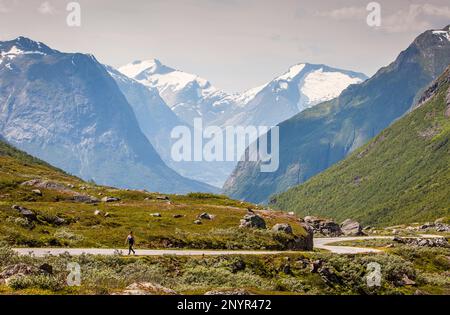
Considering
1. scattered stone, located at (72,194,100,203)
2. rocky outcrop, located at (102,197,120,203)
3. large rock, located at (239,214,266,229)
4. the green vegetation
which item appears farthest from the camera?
rocky outcrop, located at (102,197,120,203)

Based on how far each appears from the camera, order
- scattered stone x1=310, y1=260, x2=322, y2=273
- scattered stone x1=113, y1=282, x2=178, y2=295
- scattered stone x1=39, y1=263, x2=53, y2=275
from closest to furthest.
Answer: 1. scattered stone x1=113, y1=282, x2=178, y2=295
2. scattered stone x1=39, y1=263, x2=53, y2=275
3. scattered stone x1=310, y1=260, x2=322, y2=273

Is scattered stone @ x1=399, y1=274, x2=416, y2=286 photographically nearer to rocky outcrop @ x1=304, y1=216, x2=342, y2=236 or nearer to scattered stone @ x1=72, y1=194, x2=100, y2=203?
scattered stone @ x1=72, y1=194, x2=100, y2=203

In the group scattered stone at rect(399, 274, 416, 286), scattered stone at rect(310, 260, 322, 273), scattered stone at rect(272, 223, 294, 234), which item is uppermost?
scattered stone at rect(272, 223, 294, 234)

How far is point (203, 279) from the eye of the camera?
53.1m

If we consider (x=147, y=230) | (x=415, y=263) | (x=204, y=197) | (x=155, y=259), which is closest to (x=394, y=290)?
(x=415, y=263)

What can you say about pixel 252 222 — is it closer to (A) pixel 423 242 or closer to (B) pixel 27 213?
(B) pixel 27 213

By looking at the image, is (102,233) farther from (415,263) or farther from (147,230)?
(415,263)

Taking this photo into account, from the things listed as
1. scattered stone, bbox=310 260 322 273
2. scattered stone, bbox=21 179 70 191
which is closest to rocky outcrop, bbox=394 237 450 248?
scattered stone, bbox=310 260 322 273

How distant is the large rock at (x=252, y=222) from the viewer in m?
92.9

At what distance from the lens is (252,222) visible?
93438 mm

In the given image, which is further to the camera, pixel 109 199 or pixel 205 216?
pixel 109 199

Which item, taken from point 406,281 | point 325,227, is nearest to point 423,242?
point 406,281

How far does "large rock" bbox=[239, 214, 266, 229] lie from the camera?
92938 millimetres
